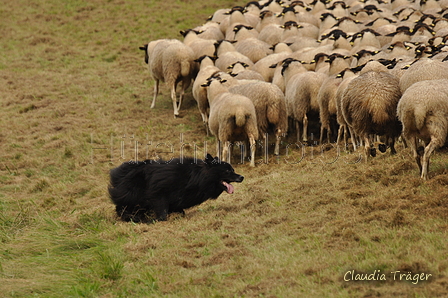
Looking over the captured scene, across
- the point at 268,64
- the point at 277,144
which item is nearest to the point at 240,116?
the point at 277,144

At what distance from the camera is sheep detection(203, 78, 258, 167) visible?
10289 mm

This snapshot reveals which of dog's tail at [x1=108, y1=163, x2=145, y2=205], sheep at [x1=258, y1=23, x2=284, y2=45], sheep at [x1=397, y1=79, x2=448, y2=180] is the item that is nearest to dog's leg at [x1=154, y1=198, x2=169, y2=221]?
dog's tail at [x1=108, y1=163, x2=145, y2=205]

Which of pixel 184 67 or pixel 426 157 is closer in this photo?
pixel 426 157

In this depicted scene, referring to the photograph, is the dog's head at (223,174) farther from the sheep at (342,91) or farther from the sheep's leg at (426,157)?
the sheep at (342,91)

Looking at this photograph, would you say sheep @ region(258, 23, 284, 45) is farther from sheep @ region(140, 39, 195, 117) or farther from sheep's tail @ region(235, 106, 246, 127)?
sheep's tail @ region(235, 106, 246, 127)

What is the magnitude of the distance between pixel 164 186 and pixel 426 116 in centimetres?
346

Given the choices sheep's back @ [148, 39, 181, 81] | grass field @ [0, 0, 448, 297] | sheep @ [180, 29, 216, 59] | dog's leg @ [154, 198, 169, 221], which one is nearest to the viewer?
grass field @ [0, 0, 448, 297]

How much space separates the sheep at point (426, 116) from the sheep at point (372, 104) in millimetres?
1114

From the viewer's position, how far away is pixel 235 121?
10328mm

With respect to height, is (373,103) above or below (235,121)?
above

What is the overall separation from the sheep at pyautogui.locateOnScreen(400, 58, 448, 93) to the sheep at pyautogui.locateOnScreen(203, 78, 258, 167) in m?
3.03

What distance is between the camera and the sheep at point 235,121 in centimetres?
1029

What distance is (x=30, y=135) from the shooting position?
12.9 metres

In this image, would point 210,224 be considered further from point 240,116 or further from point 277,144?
point 277,144
